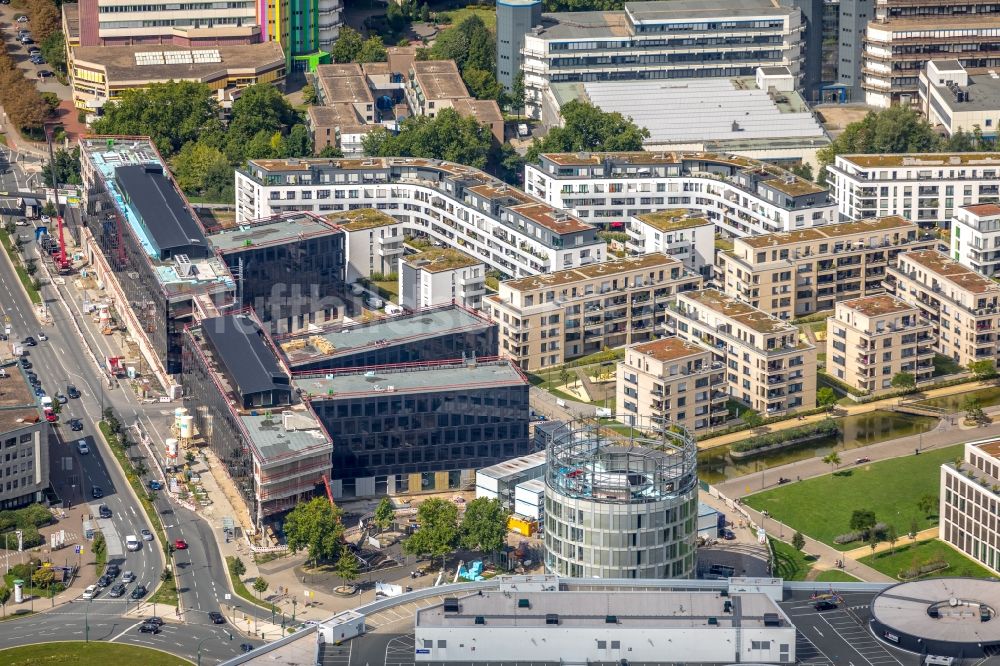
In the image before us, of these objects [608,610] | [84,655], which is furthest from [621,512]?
[84,655]

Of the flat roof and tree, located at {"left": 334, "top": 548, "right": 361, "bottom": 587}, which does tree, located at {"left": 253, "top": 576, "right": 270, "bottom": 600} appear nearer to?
tree, located at {"left": 334, "top": 548, "right": 361, "bottom": 587}

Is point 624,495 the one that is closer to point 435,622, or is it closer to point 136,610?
point 435,622

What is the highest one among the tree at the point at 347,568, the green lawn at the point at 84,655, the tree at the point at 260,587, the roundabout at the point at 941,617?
the roundabout at the point at 941,617

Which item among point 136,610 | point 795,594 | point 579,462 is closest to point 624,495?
point 579,462

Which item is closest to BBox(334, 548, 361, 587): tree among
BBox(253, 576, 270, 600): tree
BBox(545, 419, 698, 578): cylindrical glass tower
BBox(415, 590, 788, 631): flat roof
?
BBox(253, 576, 270, 600): tree

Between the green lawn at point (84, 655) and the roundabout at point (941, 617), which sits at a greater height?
the roundabout at point (941, 617)

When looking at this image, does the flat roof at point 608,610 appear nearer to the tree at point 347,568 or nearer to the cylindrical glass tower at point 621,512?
the cylindrical glass tower at point 621,512

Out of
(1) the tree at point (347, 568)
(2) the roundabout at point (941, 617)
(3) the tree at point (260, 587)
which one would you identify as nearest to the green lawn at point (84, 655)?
(3) the tree at point (260, 587)
